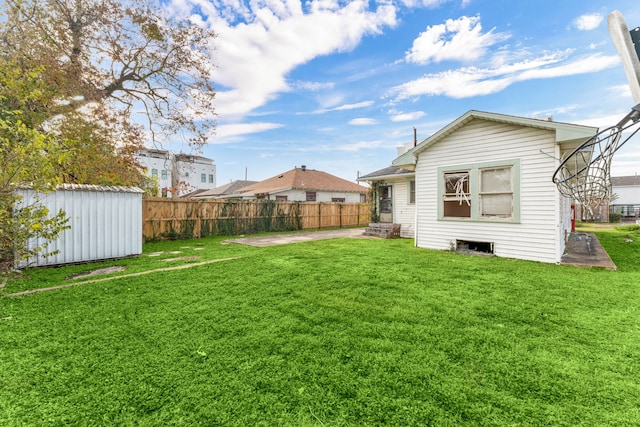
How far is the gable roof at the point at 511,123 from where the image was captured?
5817 millimetres

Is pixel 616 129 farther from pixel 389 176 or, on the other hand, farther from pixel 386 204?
pixel 386 204

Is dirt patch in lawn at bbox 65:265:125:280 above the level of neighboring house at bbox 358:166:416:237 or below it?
below

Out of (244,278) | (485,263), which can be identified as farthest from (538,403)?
(485,263)

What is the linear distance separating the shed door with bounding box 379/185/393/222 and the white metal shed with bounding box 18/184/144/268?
9997 millimetres

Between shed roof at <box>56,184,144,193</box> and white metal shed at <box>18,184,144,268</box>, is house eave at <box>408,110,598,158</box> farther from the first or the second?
white metal shed at <box>18,184,144,268</box>

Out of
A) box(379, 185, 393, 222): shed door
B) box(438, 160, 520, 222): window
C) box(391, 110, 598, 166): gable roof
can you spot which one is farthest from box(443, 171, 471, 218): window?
box(379, 185, 393, 222): shed door

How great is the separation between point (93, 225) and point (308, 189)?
15.0 m

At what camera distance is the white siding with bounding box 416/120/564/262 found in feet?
21.4

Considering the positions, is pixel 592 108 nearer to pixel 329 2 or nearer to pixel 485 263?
pixel 485 263

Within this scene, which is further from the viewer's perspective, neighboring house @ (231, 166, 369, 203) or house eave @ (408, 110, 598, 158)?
neighboring house @ (231, 166, 369, 203)

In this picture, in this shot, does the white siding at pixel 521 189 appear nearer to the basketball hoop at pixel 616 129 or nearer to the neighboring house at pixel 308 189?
the basketball hoop at pixel 616 129

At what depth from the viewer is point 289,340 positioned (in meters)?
2.83

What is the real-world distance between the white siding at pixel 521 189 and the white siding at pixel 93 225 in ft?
28.4

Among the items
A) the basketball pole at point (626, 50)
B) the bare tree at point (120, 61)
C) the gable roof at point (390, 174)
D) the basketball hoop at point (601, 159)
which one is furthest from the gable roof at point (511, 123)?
the bare tree at point (120, 61)
